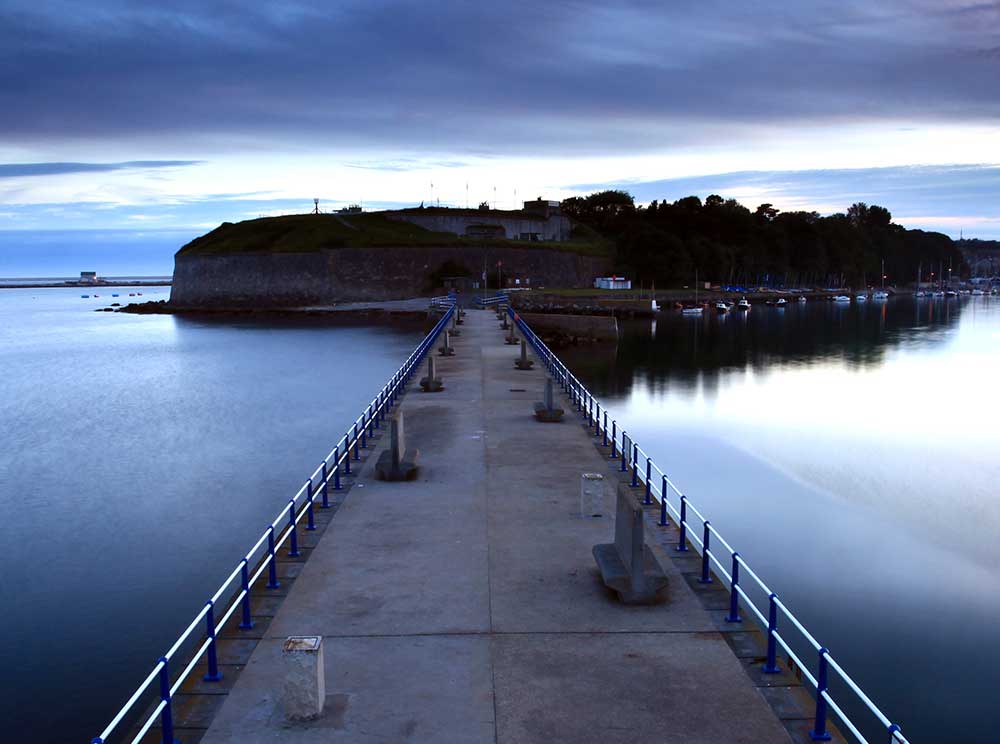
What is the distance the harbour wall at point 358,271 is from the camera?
12244 centimetres

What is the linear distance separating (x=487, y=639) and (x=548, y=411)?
13.9 m

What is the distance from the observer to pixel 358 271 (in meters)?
123

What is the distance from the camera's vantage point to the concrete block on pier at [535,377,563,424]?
2388 centimetres

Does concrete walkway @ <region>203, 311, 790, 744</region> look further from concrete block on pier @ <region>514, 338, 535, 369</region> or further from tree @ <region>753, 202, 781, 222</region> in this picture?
tree @ <region>753, 202, 781, 222</region>

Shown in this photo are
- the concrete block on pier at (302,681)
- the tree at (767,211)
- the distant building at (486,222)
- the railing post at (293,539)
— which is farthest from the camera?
the tree at (767,211)

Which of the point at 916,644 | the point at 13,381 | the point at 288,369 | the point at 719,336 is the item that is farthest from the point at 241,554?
the point at 719,336

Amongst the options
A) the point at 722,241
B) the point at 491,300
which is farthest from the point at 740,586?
the point at 722,241

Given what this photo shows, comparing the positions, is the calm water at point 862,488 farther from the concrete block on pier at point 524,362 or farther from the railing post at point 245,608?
the railing post at point 245,608

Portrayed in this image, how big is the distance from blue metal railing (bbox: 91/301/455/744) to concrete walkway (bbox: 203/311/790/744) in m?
0.47

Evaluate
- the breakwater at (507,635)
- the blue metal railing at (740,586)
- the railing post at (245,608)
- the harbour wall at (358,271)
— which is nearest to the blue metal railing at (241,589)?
the railing post at (245,608)

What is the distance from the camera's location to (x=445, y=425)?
2362cm

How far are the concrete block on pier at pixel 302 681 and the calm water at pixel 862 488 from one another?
924 cm

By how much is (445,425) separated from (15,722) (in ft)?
41.6

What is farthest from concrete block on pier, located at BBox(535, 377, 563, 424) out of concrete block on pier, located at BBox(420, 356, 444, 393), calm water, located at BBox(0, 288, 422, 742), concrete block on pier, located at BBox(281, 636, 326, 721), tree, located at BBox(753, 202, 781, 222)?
tree, located at BBox(753, 202, 781, 222)
